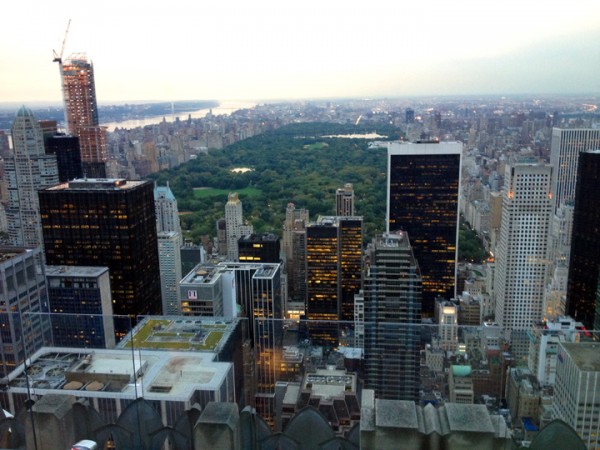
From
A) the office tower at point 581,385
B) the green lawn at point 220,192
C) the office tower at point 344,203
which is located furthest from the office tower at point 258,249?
the office tower at point 581,385

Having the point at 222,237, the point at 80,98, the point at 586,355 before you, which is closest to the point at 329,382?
the point at 586,355

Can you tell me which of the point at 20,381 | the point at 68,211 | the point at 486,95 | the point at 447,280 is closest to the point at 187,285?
the point at 68,211

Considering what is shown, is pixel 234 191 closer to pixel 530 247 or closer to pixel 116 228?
pixel 116 228

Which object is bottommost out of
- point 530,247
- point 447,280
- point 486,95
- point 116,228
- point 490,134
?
point 447,280

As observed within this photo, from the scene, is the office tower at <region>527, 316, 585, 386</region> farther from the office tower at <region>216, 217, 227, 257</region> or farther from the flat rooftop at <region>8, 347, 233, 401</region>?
the office tower at <region>216, 217, 227, 257</region>

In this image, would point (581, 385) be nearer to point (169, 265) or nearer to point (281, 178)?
point (169, 265)

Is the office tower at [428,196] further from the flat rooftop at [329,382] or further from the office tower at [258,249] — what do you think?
the flat rooftop at [329,382]

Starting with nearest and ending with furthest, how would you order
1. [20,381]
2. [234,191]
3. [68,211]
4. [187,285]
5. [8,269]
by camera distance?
1. [20,381]
2. [8,269]
3. [187,285]
4. [68,211]
5. [234,191]

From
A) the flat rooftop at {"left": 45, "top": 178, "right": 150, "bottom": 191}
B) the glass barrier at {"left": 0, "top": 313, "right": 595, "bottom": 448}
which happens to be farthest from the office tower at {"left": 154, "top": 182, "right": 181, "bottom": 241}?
the glass barrier at {"left": 0, "top": 313, "right": 595, "bottom": 448}
